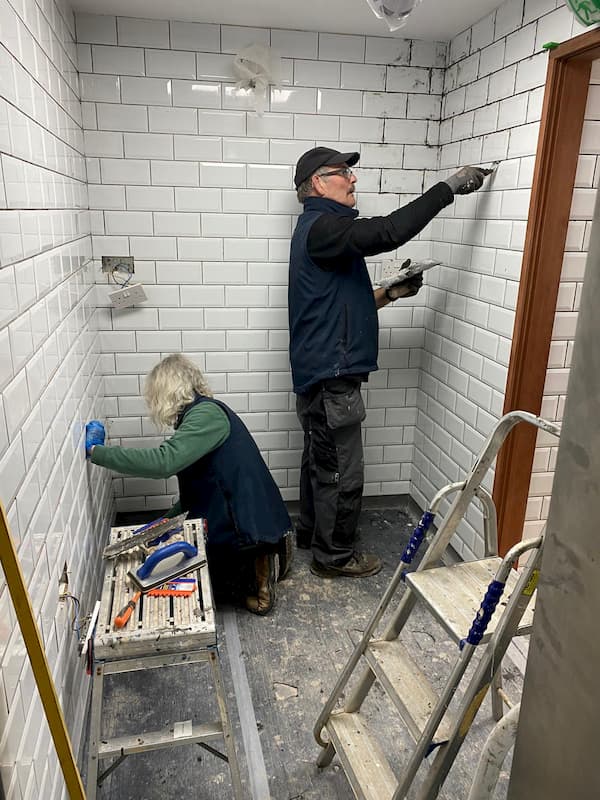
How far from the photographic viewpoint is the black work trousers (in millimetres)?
2840

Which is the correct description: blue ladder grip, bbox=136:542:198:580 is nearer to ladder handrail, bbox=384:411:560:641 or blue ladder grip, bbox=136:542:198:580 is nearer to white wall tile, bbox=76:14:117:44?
ladder handrail, bbox=384:411:560:641

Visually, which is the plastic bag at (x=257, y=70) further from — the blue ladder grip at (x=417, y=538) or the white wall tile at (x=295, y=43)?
the blue ladder grip at (x=417, y=538)

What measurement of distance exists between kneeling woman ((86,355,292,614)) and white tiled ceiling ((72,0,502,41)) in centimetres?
157

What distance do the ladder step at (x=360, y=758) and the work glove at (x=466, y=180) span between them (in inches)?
83.5

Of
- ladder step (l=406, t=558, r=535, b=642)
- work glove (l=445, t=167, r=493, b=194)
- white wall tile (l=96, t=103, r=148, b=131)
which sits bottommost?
ladder step (l=406, t=558, r=535, b=642)

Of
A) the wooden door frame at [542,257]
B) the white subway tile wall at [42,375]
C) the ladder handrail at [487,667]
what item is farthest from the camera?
the wooden door frame at [542,257]

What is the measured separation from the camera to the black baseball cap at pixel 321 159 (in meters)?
2.73

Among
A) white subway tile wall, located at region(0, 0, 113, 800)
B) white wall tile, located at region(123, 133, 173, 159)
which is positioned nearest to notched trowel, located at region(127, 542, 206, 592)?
white subway tile wall, located at region(0, 0, 113, 800)

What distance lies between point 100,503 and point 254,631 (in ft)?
2.95

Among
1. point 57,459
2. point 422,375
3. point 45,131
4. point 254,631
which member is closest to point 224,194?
point 45,131

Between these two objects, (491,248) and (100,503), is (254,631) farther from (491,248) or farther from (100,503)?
(491,248)

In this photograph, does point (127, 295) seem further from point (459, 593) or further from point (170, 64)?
point (459, 593)

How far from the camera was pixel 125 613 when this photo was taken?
172cm

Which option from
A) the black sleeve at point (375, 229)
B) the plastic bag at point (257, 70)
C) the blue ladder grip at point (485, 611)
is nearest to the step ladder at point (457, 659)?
the blue ladder grip at point (485, 611)
